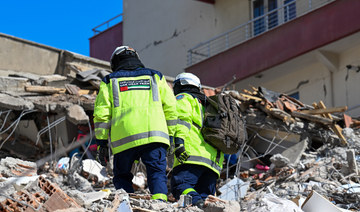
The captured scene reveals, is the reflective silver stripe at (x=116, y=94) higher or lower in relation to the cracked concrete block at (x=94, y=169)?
higher

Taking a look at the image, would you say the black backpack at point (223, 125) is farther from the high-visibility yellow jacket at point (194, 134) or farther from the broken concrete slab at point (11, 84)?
the broken concrete slab at point (11, 84)

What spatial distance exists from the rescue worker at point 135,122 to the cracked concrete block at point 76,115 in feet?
10.9

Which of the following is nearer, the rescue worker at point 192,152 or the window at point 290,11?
the rescue worker at point 192,152

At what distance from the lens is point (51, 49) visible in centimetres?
1570

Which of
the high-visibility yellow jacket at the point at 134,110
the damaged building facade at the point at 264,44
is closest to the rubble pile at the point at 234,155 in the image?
the high-visibility yellow jacket at the point at 134,110

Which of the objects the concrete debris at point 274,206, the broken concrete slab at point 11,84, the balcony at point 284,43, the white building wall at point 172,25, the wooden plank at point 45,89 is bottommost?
the concrete debris at point 274,206

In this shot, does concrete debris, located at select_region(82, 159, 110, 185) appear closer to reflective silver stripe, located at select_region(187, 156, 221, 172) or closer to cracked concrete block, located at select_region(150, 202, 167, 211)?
reflective silver stripe, located at select_region(187, 156, 221, 172)

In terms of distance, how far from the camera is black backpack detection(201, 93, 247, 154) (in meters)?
8.15

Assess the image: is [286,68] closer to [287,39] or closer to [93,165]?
[287,39]

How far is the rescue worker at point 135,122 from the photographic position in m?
7.37

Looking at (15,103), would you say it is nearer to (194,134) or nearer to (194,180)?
(194,134)

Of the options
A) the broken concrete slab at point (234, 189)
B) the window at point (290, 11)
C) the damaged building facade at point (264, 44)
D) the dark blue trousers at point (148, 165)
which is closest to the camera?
the dark blue trousers at point (148, 165)

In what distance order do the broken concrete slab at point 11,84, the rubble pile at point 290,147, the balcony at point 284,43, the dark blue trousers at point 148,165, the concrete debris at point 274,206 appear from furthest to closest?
the balcony at point 284,43, the broken concrete slab at point 11,84, the rubble pile at point 290,147, the dark blue trousers at point 148,165, the concrete debris at point 274,206

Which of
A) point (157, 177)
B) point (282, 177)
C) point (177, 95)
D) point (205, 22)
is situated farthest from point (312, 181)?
point (205, 22)
